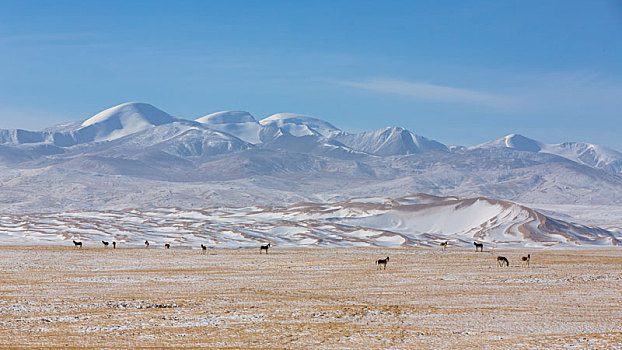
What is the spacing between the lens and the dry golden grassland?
18969mm

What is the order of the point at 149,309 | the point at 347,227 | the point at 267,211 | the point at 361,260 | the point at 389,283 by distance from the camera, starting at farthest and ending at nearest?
1. the point at 267,211
2. the point at 347,227
3. the point at 361,260
4. the point at 389,283
5. the point at 149,309

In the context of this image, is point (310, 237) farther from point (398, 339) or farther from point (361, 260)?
point (398, 339)

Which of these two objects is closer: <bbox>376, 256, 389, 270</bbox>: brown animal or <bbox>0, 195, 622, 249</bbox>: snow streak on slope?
<bbox>376, 256, 389, 270</bbox>: brown animal

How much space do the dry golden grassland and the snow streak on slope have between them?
124 feet

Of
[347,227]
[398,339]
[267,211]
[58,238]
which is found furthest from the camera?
[267,211]

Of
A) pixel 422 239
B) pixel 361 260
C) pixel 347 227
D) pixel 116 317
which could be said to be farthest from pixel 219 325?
pixel 347 227

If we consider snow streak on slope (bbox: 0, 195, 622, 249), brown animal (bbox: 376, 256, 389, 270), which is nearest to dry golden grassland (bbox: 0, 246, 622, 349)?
brown animal (bbox: 376, 256, 389, 270)

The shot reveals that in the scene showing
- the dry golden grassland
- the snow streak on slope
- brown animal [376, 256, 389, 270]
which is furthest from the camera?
the snow streak on slope

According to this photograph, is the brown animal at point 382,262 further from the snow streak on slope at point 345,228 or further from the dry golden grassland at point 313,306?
the snow streak on slope at point 345,228

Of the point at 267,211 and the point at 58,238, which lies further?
the point at 267,211

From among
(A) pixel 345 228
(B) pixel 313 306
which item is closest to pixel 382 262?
(B) pixel 313 306

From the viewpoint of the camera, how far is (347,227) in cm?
10588

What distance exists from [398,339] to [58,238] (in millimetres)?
73449

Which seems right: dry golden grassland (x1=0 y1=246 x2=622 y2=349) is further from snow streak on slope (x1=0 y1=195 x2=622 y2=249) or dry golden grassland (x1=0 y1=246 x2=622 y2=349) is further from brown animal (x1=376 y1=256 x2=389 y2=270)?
snow streak on slope (x1=0 y1=195 x2=622 y2=249)
